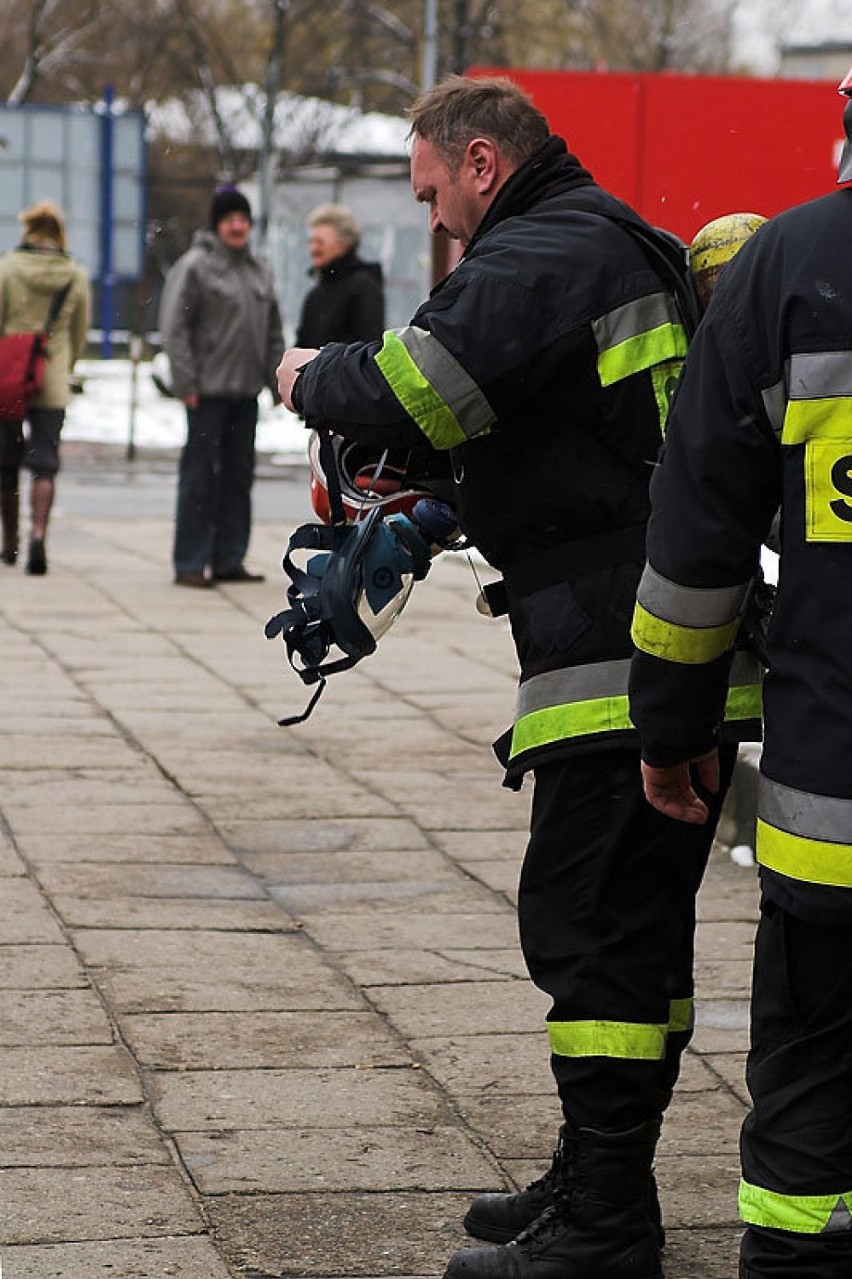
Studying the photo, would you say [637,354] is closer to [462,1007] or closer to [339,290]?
[462,1007]

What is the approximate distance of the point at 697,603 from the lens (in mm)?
2734

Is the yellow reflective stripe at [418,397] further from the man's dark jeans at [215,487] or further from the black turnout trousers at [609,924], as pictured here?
the man's dark jeans at [215,487]

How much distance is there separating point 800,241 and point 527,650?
106 centimetres

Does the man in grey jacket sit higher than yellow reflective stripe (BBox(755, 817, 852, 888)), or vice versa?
yellow reflective stripe (BBox(755, 817, 852, 888))

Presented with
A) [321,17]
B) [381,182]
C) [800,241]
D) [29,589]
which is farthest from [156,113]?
[800,241]

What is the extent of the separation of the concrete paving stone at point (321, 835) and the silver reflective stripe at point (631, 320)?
294cm

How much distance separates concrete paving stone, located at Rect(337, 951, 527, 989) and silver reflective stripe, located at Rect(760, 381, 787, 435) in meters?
2.47

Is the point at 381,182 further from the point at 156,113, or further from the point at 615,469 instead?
the point at 615,469

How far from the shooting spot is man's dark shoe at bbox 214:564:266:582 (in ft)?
37.5

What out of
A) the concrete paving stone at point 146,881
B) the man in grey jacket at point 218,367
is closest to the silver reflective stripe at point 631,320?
the concrete paving stone at point 146,881

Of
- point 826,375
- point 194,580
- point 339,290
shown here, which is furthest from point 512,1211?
point 339,290

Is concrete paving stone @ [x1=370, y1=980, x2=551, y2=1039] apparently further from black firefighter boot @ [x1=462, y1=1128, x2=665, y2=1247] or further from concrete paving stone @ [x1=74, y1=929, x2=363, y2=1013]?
black firefighter boot @ [x1=462, y1=1128, x2=665, y2=1247]

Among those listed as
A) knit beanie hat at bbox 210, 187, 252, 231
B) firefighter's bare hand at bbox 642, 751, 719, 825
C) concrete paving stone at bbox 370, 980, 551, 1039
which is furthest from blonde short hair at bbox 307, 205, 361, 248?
firefighter's bare hand at bbox 642, 751, 719, 825

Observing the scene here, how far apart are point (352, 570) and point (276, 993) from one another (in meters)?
1.53
